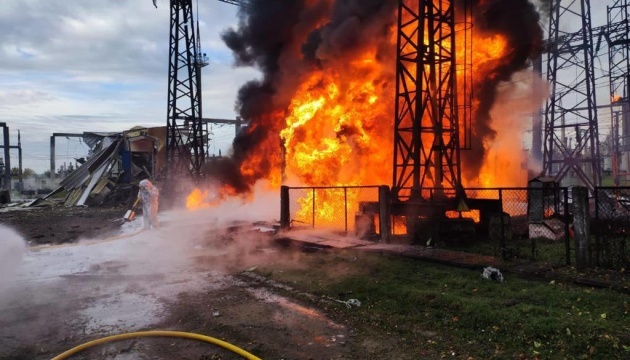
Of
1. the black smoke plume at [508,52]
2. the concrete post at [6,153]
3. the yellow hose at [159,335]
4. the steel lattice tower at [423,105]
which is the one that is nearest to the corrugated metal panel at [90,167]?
the concrete post at [6,153]

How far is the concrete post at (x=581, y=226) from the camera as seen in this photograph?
7.78 meters

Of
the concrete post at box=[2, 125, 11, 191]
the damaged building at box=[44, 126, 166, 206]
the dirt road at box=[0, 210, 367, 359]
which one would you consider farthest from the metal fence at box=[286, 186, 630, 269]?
the concrete post at box=[2, 125, 11, 191]

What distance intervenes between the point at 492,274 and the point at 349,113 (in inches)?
398

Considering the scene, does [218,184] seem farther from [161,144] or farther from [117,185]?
[161,144]

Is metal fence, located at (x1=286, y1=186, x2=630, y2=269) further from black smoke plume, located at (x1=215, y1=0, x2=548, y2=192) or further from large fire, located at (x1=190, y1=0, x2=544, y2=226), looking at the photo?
black smoke plume, located at (x1=215, y1=0, x2=548, y2=192)

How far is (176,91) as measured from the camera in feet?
89.9

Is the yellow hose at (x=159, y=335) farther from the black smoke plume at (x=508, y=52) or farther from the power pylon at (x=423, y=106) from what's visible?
the black smoke plume at (x=508, y=52)

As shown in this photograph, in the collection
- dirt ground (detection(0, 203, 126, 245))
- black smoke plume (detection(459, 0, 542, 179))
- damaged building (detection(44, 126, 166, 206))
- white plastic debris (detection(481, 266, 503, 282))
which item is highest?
black smoke plume (detection(459, 0, 542, 179))

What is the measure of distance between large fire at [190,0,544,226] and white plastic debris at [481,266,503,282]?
793 centimetres

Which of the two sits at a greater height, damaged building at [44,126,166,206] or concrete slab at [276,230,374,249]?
damaged building at [44,126,166,206]

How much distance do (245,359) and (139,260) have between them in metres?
7.06

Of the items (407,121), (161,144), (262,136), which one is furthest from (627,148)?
(161,144)

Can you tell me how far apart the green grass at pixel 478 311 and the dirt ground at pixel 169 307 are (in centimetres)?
54

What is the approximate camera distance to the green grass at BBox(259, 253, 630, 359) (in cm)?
499
